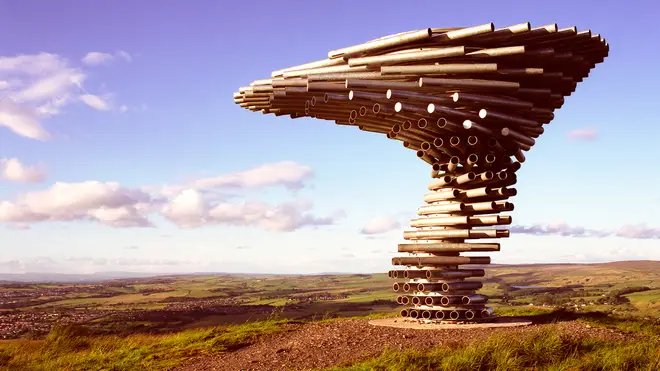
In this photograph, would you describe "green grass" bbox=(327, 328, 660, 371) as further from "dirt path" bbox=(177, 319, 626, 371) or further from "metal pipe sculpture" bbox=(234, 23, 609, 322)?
"metal pipe sculpture" bbox=(234, 23, 609, 322)

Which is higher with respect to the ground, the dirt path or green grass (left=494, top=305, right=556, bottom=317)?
green grass (left=494, top=305, right=556, bottom=317)

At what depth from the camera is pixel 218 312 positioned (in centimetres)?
3812

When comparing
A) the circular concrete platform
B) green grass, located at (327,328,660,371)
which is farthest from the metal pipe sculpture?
green grass, located at (327,328,660,371)

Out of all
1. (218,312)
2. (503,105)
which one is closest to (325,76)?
(503,105)

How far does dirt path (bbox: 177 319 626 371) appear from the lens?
39.7 ft

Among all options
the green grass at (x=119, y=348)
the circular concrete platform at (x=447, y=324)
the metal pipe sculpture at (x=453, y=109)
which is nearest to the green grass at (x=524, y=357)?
the circular concrete platform at (x=447, y=324)

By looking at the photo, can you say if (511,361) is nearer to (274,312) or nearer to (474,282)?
(474,282)

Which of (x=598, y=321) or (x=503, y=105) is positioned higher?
(x=503, y=105)

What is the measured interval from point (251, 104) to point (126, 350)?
31.3 feet

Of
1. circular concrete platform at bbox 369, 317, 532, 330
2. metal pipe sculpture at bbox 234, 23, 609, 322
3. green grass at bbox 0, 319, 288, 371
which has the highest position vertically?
metal pipe sculpture at bbox 234, 23, 609, 322

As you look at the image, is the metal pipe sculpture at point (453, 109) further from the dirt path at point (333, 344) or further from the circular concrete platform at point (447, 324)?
the dirt path at point (333, 344)

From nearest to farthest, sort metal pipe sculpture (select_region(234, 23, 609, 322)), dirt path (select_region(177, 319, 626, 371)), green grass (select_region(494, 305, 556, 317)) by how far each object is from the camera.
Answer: dirt path (select_region(177, 319, 626, 371)) < metal pipe sculpture (select_region(234, 23, 609, 322)) < green grass (select_region(494, 305, 556, 317))

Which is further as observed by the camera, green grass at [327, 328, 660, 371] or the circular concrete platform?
the circular concrete platform

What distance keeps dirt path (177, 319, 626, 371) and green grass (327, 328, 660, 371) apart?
830 millimetres
